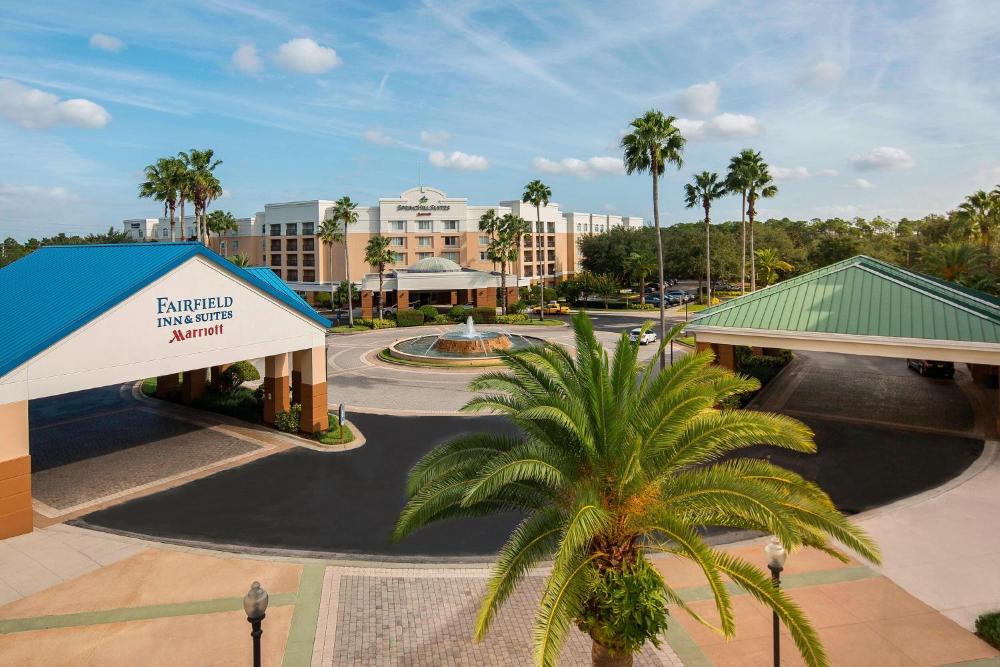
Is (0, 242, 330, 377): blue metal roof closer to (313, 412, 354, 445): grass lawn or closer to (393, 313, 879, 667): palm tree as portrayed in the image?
(313, 412, 354, 445): grass lawn

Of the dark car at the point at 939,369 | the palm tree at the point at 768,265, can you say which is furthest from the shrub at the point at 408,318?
the dark car at the point at 939,369

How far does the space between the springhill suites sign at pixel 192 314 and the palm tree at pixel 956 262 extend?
4533cm

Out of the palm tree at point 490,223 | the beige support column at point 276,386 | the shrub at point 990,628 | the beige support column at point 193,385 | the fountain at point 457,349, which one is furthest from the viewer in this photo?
the palm tree at point 490,223

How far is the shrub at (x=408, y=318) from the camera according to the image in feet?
221

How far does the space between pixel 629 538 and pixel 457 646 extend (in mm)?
4728

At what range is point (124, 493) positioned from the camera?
19.6 meters

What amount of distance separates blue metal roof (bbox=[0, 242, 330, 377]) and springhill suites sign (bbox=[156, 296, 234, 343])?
1.09 metres

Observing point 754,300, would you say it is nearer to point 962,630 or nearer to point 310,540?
point 962,630

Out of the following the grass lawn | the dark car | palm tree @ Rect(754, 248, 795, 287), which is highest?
palm tree @ Rect(754, 248, 795, 287)

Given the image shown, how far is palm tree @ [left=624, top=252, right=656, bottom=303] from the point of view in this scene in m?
82.8

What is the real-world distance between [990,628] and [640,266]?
241 feet

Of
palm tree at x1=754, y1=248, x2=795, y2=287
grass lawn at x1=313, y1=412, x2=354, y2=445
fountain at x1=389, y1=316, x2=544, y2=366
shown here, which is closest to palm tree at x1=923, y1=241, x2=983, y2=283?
fountain at x1=389, y1=316, x2=544, y2=366

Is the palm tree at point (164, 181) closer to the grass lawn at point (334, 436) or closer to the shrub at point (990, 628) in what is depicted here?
the grass lawn at point (334, 436)

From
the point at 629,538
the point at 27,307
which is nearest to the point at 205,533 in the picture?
the point at 27,307
